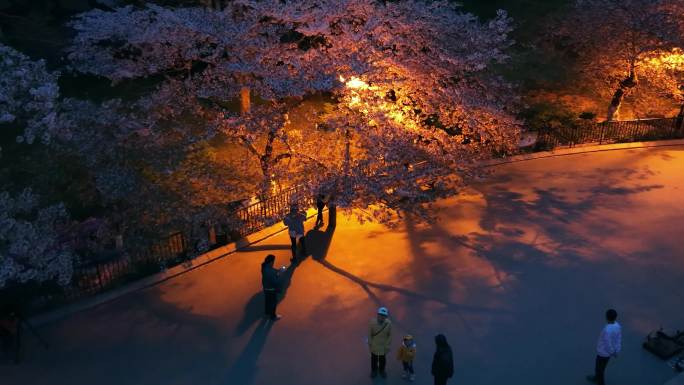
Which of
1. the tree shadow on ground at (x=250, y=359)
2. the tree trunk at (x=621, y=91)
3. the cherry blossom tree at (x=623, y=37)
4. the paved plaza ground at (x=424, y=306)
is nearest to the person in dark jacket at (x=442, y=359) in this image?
the paved plaza ground at (x=424, y=306)

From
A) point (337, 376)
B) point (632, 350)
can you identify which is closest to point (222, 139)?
point (337, 376)

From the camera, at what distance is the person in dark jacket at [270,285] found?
9.77 meters

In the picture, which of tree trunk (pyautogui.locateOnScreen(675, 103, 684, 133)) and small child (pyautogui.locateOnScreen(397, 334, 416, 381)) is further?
tree trunk (pyautogui.locateOnScreen(675, 103, 684, 133))

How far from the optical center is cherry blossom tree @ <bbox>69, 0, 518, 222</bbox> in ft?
37.7

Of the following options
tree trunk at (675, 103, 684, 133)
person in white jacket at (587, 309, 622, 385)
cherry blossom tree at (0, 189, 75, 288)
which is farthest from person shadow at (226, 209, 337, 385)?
tree trunk at (675, 103, 684, 133)

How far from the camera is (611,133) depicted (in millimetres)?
19547

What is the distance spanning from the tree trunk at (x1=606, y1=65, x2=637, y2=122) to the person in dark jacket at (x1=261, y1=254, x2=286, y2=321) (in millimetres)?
15336

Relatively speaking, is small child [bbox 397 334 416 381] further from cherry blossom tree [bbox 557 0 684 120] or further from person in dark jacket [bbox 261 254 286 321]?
cherry blossom tree [bbox 557 0 684 120]

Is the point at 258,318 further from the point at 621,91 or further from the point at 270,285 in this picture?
the point at 621,91

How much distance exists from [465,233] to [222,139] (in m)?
9.03

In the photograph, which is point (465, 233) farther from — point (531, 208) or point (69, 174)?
point (69, 174)

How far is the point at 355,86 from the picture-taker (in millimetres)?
11633

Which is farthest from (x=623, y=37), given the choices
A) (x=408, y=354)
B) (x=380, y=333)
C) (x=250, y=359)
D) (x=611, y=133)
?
(x=250, y=359)

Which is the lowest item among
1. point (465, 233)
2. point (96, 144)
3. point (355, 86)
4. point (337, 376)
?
point (337, 376)
